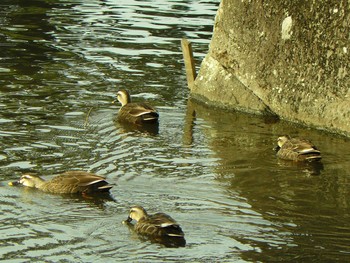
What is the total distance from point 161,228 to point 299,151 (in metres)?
4.06

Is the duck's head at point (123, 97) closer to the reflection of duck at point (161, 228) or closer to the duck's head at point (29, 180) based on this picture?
the duck's head at point (29, 180)

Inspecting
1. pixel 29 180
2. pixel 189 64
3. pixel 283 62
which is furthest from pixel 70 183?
pixel 189 64

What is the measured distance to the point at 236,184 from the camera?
13484 mm

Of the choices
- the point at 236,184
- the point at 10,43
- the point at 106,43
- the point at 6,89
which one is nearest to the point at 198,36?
the point at 106,43

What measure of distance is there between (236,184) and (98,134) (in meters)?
3.22

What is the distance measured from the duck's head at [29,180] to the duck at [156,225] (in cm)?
191

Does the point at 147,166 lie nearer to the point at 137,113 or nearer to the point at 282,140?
the point at 282,140

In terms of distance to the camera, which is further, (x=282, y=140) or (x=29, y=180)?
(x=282, y=140)

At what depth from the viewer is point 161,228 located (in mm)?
11086

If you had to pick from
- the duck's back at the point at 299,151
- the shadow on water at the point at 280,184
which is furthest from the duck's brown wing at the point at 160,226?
the duck's back at the point at 299,151

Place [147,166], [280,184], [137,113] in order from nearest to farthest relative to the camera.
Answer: [280,184]
[147,166]
[137,113]

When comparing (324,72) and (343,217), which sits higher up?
(324,72)

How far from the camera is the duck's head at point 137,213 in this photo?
11.4 m

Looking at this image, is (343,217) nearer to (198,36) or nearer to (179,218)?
(179,218)
